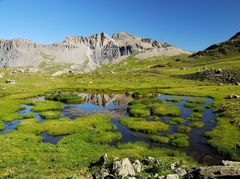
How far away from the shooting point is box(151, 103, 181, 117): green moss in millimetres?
58372

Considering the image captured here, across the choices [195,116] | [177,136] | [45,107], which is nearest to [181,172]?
[177,136]

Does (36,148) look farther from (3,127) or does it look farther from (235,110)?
(235,110)

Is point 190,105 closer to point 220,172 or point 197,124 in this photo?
point 197,124

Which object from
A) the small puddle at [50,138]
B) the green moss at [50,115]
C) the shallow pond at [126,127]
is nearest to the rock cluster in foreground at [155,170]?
the shallow pond at [126,127]

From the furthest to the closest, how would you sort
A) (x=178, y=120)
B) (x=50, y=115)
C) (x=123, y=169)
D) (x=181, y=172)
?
(x=50, y=115), (x=178, y=120), (x=181, y=172), (x=123, y=169)

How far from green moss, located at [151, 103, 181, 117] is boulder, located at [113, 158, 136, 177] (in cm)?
3575

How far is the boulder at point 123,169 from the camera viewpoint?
2248 cm

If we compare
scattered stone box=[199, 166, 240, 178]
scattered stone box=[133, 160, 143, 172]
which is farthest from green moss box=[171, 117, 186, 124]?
scattered stone box=[199, 166, 240, 178]

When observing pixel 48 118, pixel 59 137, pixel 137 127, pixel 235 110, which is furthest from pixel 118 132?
pixel 235 110

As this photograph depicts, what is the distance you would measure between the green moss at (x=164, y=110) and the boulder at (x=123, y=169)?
3575 cm

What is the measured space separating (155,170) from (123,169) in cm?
306

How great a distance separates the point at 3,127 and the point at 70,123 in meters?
12.4

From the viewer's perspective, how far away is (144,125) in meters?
48.5

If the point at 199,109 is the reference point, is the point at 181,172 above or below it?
above
